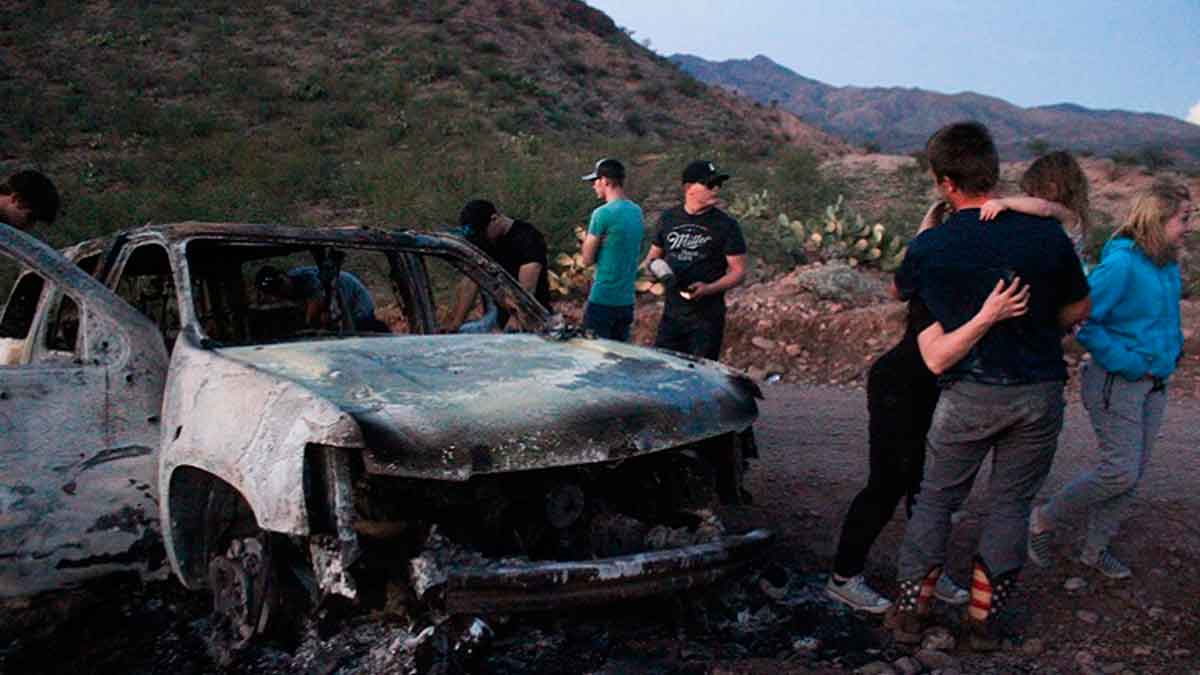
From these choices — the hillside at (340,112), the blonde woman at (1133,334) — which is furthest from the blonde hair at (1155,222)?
the hillside at (340,112)

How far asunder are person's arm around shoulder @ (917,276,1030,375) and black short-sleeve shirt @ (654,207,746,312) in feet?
8.25

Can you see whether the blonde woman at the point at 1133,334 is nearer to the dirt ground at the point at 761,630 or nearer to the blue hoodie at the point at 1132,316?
the blue hoodie at the point at 1132,316

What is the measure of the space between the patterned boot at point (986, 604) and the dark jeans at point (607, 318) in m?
3.30

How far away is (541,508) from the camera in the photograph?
3467mm

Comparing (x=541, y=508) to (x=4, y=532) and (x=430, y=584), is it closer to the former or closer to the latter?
(x=430, y=584)

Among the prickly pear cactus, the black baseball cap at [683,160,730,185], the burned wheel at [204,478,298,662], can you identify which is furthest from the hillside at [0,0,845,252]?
the burned wheel at [204,478,298,662]

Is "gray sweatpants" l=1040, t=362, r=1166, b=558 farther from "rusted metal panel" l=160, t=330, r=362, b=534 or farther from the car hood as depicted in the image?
"rusted metal panel" l=160, t=330, r=362, b=534

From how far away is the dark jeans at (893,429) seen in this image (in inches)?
145

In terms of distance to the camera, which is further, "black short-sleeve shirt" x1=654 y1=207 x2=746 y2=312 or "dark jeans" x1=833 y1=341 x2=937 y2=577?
"black short-sleeve shirt" x1=654 y1=207 x2=746 y2=312

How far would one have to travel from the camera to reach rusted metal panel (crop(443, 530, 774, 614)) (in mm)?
2943

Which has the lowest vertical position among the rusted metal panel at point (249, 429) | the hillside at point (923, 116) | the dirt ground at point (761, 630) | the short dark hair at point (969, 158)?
the dirt ground at point (761, 630)

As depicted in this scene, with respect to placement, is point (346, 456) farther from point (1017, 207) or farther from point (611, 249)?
point (611, 249)

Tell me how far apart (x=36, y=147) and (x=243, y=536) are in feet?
67.2

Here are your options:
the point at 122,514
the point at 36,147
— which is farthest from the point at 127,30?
the point at 122,514
